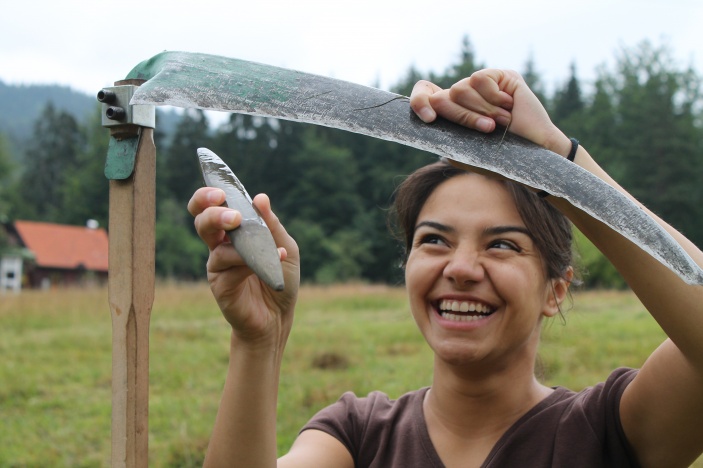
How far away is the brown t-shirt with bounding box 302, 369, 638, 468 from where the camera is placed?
1.71m

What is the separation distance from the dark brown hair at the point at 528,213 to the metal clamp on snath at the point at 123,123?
80 centimetres

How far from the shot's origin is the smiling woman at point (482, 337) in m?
1.49

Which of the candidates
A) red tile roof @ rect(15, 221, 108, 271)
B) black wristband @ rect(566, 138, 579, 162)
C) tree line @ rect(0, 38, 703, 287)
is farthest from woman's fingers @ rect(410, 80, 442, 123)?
red tile roof @ rect(15, 221, 108, 271)

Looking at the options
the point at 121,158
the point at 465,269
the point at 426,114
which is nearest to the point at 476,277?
the point at 465,269

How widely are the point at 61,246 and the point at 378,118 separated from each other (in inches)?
1735

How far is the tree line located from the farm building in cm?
277

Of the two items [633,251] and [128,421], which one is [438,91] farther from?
[128,421]

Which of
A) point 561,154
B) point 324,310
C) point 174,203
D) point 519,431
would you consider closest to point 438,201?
point 561,154

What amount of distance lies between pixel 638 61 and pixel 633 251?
145ft

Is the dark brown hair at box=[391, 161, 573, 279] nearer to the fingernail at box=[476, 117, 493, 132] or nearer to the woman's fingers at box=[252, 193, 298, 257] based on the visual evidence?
the fingernail at box=[476, 117, 493, 132]

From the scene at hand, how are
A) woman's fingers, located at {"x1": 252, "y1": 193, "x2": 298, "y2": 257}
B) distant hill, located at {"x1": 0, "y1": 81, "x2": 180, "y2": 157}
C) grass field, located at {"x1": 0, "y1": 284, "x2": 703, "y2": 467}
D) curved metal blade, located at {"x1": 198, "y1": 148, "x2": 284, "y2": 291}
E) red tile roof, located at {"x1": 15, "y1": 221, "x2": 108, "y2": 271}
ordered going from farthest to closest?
distant hill, located at {"x1": 0, "y1": 81, "x2": 180, "y2": 157} < red tile roof, located at {"x1": 15, "y1": 221, "x2": 108, "y2": 271} < grass field, located at {"x1": 0, "y1": 284, "x2": 703, "y2": 467} < woman's fingers, located at {"x1": 252, "y1": 193, "x2": 298, "y2": 257} < curved metal blade, located at {"x1": 198, "y1": 148, "x2": 284, "y2": 291}

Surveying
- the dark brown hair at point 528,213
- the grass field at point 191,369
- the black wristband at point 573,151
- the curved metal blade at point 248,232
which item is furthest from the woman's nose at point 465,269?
the grass field at point 191,369

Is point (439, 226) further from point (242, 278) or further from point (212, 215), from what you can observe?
point (212, 215)

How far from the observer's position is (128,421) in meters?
1.39
